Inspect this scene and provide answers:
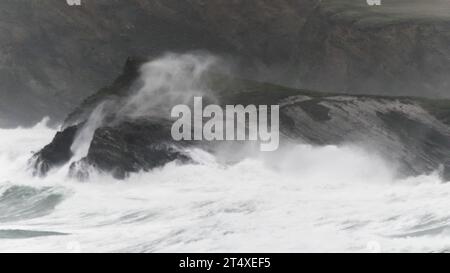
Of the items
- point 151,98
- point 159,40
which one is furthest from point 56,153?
point 159,40

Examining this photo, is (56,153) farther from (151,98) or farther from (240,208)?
(240,208)

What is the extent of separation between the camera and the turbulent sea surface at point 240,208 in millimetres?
17234

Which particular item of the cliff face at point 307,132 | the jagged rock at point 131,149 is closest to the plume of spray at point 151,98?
the cliff face at point 307,132

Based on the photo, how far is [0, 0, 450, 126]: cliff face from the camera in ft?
140

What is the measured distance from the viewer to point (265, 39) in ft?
152

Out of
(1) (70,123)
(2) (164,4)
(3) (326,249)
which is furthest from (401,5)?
(3) (326,249)

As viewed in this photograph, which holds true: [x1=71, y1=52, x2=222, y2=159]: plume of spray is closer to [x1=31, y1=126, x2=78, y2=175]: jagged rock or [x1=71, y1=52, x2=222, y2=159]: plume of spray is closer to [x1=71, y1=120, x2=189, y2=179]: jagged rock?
[x1=31, y1=126, x2=78, y2=175]: jagged rock

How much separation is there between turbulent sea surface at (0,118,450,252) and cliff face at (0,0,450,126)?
16.5 m

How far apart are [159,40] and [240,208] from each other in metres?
27.3

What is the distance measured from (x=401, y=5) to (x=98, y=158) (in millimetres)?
22691

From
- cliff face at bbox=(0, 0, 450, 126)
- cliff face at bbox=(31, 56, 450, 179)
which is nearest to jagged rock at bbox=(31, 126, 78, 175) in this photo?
cliff face at bbox=(31, 56, 450, 179)

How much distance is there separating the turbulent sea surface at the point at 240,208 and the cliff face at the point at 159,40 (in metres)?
16.5

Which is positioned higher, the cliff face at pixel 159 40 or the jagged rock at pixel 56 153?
the cliff face at pixel 159 40

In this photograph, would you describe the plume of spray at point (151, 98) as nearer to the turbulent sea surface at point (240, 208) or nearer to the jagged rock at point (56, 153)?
the jagged rock at point (56, 153)
